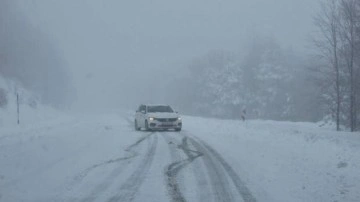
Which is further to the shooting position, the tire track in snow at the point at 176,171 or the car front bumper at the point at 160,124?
the car front bumper at the point at 160,124

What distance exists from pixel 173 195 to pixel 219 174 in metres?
3.18

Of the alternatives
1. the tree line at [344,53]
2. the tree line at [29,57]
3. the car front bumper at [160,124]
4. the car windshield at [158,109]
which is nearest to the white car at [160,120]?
the car front bumper at [160,124]

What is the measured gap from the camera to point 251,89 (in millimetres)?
83562

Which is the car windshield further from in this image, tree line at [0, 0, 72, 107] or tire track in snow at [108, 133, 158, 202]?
tree line at [0, 0, 72, 107]

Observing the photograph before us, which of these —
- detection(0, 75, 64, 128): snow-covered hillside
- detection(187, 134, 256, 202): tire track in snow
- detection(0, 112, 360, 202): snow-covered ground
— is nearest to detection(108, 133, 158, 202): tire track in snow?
detection(0, 112, 360, 202): snow-covered ground

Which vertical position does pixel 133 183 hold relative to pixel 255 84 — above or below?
below

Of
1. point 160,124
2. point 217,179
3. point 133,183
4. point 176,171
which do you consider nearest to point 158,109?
point 160,124

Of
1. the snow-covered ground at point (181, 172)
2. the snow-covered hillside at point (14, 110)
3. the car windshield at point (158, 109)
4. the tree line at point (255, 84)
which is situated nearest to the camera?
the snow-covered ground at point (181, 172)

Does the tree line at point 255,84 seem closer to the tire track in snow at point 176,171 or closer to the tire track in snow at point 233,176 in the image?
the tire track in snow at point 233,176

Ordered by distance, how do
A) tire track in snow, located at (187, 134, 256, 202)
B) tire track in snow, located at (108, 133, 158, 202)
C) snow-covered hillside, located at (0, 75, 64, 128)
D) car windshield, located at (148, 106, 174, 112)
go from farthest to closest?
snow-covered hillside, located at (0, 75, 64, 128), car windshield, located at (148, 106, 174, 112), tire track in snow, located at (187, 134, 256, 202), tire track in snow, located at (108, 133, 158, 202)

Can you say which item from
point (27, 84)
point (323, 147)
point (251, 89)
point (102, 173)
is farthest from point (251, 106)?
point (102, 173)

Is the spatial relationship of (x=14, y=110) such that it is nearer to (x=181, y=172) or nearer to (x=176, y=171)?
(x=176, y=171)

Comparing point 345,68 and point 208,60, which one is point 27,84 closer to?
point 208,60

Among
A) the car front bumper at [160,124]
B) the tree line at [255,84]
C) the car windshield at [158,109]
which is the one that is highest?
the tree line at [255,84]
